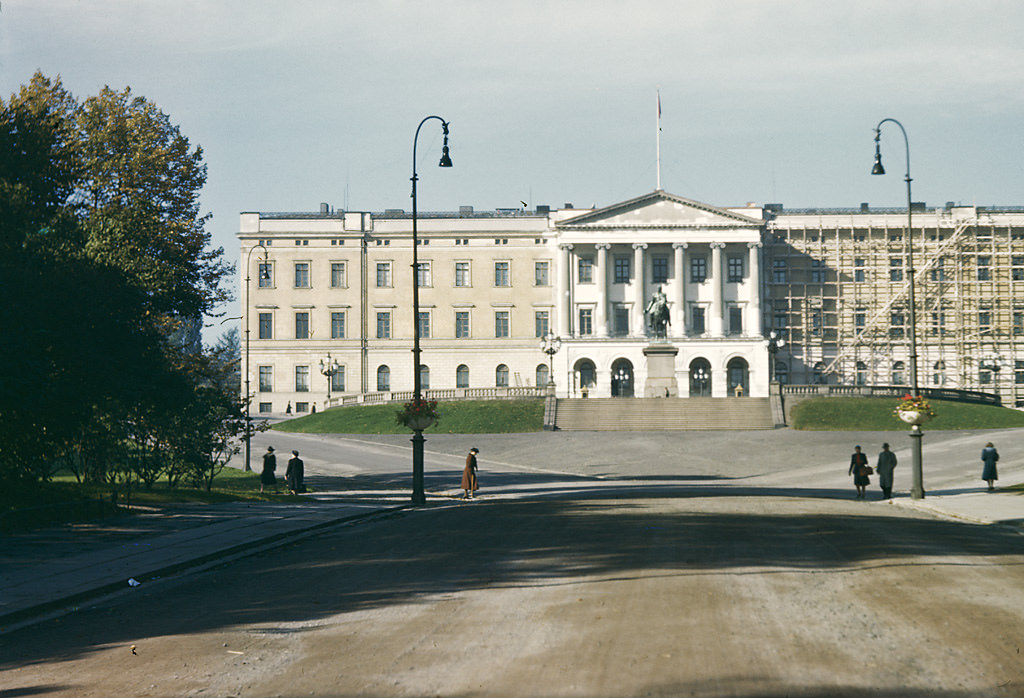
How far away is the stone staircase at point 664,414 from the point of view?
70.4 m

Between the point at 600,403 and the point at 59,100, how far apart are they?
4653 centimetres

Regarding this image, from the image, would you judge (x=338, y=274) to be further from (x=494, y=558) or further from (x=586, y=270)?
(x=494, y=558)

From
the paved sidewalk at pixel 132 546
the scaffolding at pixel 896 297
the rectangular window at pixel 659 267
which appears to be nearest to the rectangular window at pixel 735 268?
the scaffolding at pixel 896 297

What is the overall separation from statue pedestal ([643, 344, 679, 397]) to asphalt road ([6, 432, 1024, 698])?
52471 mm

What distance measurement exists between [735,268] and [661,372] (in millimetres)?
30417

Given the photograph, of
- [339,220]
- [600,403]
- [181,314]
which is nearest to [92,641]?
[181,314]

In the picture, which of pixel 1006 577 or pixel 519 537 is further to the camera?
pixel 519 537

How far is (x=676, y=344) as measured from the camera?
101m

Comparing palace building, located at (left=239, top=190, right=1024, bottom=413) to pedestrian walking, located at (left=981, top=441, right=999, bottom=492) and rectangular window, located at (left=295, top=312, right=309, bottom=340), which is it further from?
pedestrian walking, located at (left=981, top=441, right=999, bottom=492)

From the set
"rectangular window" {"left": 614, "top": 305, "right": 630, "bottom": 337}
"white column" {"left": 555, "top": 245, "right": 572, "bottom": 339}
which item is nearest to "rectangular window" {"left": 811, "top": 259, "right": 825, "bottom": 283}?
"rectangular window" {"left": 614, "top": 305, "right": 630, "bottom": 337}

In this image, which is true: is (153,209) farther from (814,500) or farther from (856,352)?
(856,352)

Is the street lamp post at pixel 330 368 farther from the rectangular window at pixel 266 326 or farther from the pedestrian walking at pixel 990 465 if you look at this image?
the pedestrian walking at pixel 990 465

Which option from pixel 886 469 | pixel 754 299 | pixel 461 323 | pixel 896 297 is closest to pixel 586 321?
pixel 461 323

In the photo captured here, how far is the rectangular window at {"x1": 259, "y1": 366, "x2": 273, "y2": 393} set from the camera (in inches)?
4262
